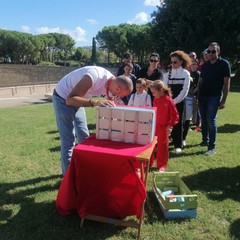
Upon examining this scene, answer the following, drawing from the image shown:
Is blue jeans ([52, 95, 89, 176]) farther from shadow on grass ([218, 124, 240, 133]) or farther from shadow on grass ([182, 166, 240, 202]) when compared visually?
shadow on grass ([218, 124, 240, 133])

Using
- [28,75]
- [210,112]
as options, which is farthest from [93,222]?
[28,75]

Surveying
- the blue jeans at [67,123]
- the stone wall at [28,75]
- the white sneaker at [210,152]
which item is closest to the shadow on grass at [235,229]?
the blue jeans at [67,123]

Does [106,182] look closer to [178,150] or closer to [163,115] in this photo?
[163,115]

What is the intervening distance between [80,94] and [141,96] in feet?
9.10

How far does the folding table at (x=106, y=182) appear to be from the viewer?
3.26m

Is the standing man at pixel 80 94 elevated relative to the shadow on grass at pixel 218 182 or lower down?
elevated

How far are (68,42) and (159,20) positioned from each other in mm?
93598

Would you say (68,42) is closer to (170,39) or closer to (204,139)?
(170,39)

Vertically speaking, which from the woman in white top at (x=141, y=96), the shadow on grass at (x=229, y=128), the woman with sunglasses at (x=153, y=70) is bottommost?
the shadow on grass at (x=229, y=128)

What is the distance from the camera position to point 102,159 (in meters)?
3.25

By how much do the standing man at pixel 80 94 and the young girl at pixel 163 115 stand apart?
4.43ft

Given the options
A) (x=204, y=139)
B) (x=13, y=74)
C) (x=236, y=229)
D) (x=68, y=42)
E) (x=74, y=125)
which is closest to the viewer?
(x=236, y=229)

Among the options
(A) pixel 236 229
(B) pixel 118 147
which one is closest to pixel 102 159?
(B) pixel 118 147

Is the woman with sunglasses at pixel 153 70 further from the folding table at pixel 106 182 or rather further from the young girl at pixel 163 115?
the folding table at pixel 106 182
